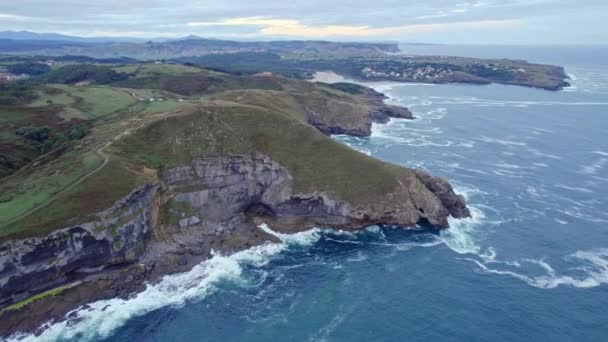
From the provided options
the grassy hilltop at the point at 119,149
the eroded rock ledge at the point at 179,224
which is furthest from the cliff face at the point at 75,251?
the grassy hilltop at the point at 119,149

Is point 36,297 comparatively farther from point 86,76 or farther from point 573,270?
point 86,76

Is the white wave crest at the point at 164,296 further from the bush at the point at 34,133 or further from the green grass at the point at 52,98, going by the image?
the green grass at the point at 52,98

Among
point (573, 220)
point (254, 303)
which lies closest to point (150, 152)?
point (254, 303)

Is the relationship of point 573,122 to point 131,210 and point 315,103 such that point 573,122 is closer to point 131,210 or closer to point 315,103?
point 315,103

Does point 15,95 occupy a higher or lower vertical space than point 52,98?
higher

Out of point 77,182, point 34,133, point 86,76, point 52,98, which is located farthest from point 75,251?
point 86,76

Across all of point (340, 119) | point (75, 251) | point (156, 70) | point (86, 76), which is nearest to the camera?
point (75, 251)

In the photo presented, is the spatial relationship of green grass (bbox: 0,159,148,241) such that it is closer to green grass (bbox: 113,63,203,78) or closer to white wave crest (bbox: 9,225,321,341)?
white wave crest (bbox: 9,225,321,341)
